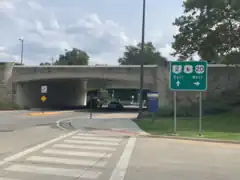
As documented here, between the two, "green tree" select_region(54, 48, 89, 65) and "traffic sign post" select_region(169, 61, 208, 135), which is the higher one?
"green tree" select_region(54, 48, 89, 65)

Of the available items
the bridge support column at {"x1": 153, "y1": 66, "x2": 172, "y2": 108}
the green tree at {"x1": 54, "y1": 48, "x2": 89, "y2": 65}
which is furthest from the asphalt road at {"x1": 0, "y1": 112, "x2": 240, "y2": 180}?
the green tree at {"x1": 54, "y1": 48, "x2": 89, "y2": 65}

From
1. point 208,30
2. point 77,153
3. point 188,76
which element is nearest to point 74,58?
point 208,30

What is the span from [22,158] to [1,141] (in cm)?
482

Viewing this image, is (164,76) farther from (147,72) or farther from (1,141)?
(1,141)

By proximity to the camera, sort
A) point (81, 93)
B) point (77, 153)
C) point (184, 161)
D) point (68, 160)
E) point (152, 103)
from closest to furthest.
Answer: point (68, 160) < point (184, 161) < point (77, 153) < point (152, 103) < point (81, 93)

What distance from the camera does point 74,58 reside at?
140 metres

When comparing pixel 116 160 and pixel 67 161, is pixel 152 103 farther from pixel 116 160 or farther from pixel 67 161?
pixel 67 161

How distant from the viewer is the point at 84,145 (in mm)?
14750

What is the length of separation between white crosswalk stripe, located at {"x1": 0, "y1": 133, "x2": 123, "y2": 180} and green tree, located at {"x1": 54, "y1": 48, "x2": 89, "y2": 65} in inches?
4741

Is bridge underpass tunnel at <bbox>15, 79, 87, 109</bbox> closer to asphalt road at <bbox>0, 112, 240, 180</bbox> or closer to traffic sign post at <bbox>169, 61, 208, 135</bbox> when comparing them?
traffic sign post at <bbox>169, 61, 208, 135</bbox>

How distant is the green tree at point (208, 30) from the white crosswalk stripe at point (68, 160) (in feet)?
65.5

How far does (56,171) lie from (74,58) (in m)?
132

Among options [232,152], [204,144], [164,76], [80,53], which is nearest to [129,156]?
[232,152]

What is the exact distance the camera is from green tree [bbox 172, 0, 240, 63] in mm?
32156
